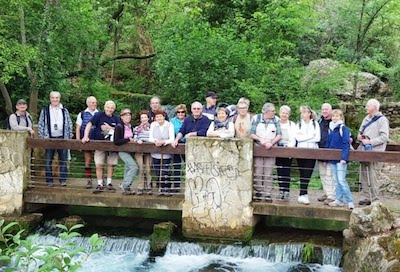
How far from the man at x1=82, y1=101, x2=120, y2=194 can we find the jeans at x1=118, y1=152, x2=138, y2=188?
281 millimetres

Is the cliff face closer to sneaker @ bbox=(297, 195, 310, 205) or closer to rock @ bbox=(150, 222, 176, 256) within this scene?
sneaker @ bbox=(297, 195, 310, 205)

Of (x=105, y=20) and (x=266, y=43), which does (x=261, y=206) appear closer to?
(x=266, y=43)

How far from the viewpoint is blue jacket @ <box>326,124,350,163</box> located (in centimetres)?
727

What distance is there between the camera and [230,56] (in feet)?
48.2

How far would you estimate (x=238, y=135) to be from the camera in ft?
25.9

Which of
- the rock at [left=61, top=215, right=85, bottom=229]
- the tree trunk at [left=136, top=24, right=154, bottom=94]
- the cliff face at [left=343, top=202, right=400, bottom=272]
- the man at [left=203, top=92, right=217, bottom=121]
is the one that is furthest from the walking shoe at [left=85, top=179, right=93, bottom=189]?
the tree trunk at [left=136, top=24, right=154, bottom=94]

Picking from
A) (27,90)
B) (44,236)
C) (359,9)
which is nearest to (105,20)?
(27,90)

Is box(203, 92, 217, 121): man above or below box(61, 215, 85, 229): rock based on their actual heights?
above

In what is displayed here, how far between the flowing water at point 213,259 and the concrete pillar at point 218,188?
0.32 m

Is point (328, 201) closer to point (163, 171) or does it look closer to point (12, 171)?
point (163, 171)

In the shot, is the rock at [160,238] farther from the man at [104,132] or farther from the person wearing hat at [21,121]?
the person wearing hat at [21,121]

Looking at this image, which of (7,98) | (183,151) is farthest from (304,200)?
(7,98)

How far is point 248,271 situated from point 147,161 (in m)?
2.51

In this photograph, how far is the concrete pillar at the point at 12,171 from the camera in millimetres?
8555
